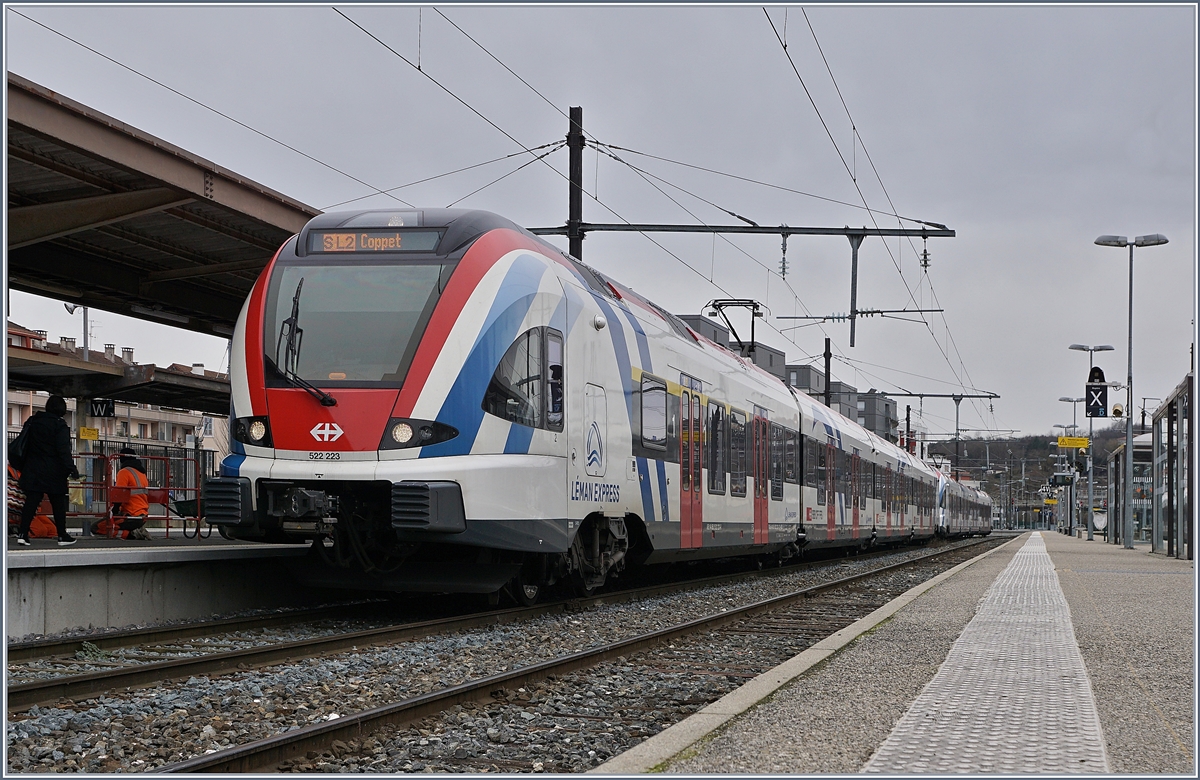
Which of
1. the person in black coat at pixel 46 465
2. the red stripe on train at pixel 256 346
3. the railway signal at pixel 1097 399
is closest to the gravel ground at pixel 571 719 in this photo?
the red stripe on train at pixel 256 346

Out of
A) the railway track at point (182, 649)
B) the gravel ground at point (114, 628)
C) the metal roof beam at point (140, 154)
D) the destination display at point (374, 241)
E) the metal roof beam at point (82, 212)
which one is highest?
the metal roof beam at point (140, 154)

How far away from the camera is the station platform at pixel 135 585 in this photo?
9.48 metres

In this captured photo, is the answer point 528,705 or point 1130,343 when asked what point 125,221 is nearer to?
point 528,705

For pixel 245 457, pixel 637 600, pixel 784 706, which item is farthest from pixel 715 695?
pixel 637 600

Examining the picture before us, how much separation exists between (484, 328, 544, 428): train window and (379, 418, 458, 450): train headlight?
1.34 ft

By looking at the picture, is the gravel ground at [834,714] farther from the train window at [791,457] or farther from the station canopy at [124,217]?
the train window at [791,457]

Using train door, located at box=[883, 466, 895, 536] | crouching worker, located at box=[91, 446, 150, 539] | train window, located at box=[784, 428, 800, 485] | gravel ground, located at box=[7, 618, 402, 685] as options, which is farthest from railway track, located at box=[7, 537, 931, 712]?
train door, located at box=[883, 466, 895, 536]

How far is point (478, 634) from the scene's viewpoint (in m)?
9.80

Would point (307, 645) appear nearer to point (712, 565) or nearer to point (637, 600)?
point (637, 600)

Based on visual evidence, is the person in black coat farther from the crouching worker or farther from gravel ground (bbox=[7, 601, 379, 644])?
the crouching worker

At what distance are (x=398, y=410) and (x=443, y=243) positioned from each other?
5.22 ft

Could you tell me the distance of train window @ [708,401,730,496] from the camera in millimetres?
15445

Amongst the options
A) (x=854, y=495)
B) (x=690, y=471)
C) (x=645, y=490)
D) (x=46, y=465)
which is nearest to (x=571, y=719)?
(x=645, y=490)

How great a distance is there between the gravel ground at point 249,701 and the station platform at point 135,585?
106 inches
